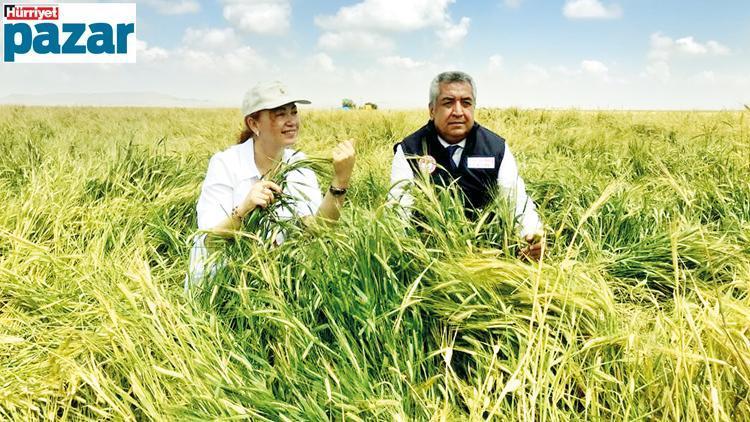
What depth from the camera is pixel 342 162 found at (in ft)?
6.97

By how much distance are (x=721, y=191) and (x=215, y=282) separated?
2.89 meters

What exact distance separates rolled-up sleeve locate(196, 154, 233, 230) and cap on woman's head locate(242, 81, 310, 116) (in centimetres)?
29

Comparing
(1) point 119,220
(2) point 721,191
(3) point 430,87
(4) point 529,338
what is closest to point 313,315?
(4) point 529,338

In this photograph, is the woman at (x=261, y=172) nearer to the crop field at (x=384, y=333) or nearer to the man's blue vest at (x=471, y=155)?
the crop field at (x=384, y=333)

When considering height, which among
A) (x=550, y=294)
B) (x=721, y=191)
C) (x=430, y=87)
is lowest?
(x=550, y=294)

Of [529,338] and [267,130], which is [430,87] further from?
[529,338]

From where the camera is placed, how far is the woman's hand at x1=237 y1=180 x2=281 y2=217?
2.06 metres

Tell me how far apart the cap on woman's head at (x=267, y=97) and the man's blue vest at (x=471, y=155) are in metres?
0.62

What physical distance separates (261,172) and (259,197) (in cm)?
50

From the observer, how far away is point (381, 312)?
1.53 metres

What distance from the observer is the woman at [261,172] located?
7.04 feet

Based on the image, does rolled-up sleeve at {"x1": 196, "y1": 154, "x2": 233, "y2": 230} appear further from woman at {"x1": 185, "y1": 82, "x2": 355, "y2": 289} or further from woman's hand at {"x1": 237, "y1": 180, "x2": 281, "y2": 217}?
woman's hand at {"x1": 237, "y1": 180, "x2": 281, "y2": 217}

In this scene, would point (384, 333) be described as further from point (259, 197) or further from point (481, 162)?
point (481, 162)

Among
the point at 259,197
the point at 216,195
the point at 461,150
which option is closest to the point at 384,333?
the point at 259,197
